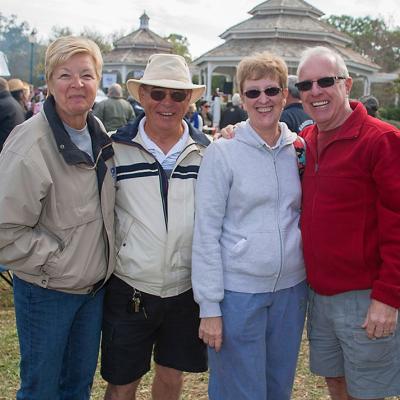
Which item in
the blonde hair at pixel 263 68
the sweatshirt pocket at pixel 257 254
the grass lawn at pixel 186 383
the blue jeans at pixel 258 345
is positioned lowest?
the grass lawn at pixel 186 383

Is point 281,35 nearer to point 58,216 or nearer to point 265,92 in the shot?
point 265,92

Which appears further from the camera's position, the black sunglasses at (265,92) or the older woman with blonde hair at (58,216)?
the black sunglasses at (265,92)

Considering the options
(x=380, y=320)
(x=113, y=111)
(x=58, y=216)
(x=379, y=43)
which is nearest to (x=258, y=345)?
(x=380, y=320)

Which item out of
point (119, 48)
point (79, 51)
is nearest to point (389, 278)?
point (79, 51)

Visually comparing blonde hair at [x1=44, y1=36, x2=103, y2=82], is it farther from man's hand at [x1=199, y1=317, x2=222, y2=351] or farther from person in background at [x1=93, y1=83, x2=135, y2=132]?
person in background at [x1=93, y1=83, x2=135, y2=132]

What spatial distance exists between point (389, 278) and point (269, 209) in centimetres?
69

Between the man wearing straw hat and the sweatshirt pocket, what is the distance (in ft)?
1.12

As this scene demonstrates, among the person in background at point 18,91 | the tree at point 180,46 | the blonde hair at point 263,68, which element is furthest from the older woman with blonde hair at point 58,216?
the tree at point 180,46

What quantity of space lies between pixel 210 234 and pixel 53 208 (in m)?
0.81

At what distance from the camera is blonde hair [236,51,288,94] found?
2895 mm

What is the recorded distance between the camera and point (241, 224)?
9.37 feet

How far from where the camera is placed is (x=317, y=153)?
9.84 ft

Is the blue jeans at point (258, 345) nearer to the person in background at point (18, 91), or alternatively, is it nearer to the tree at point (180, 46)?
the person in background at point (18, 91)

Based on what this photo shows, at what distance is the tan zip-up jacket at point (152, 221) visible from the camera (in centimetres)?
297
